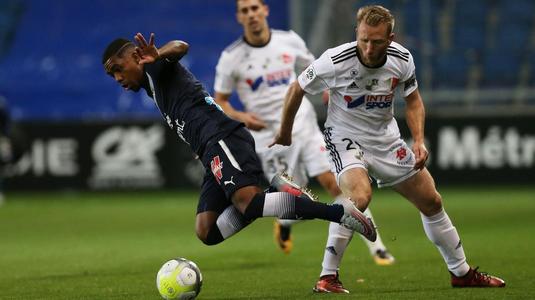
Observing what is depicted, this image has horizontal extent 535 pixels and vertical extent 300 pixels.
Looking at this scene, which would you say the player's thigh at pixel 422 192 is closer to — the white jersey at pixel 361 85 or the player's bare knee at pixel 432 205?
the player's bare knee at pixel 432 205

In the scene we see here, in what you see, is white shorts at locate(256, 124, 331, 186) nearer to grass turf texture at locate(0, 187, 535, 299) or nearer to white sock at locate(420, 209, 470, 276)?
grass turf texture at locate(0, 187, 535, 299)

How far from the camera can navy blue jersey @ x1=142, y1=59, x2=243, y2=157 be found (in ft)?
23.2

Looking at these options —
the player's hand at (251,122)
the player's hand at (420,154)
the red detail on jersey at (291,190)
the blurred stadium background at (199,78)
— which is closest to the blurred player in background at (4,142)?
the blurred stadium background at (199,78)

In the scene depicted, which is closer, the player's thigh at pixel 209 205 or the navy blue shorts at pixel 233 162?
the navy blue shorts at pixel 233 162

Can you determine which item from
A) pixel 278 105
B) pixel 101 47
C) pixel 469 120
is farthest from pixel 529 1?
pixel 278 105

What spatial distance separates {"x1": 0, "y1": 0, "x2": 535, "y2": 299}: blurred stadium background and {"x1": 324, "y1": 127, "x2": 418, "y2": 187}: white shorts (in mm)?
8445

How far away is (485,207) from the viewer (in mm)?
15094

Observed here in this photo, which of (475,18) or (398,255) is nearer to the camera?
(398,255)

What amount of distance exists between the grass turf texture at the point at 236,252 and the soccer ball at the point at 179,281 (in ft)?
1.35

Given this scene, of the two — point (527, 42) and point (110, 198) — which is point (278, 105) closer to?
point (110, 198)

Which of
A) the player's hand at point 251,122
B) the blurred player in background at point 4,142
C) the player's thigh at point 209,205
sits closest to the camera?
the player's thigh at point 209,205

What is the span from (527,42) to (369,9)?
49.5ft

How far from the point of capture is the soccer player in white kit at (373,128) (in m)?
7.06

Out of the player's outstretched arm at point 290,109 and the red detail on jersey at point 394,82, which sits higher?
the red detail on jersey at point 394,82
